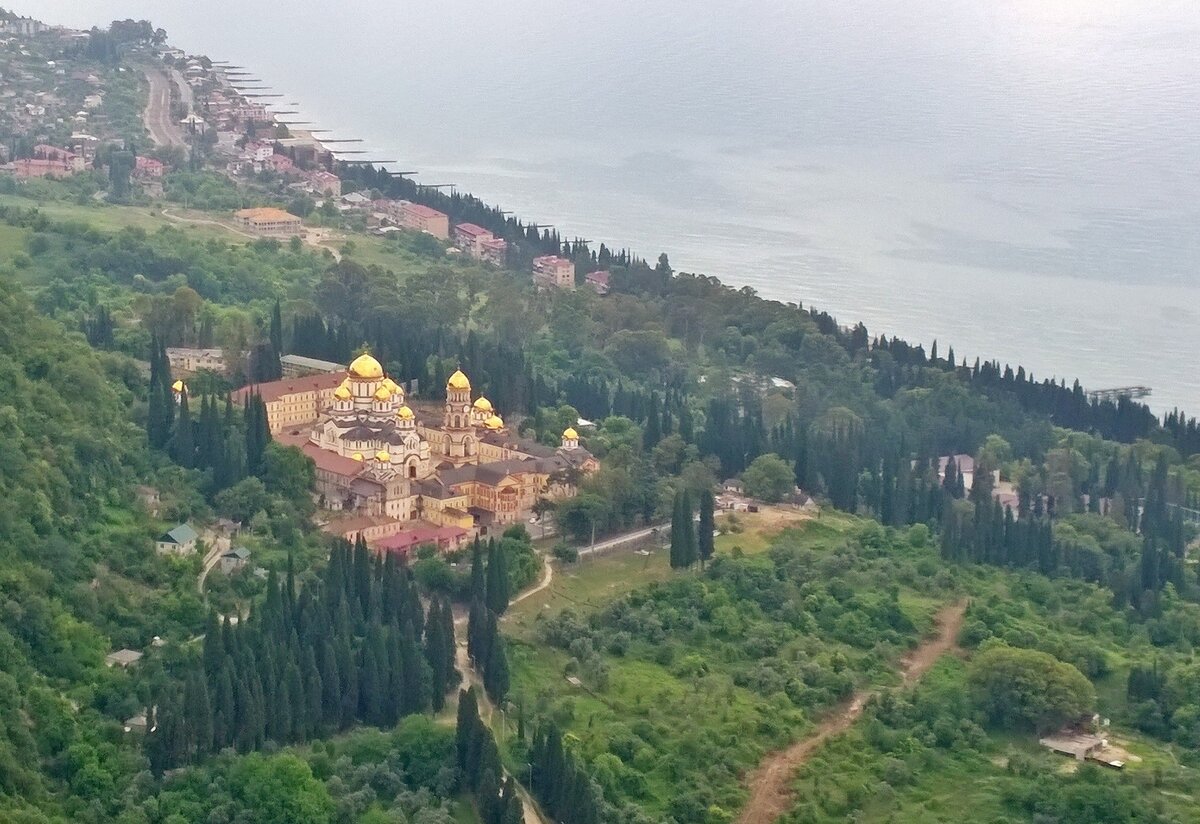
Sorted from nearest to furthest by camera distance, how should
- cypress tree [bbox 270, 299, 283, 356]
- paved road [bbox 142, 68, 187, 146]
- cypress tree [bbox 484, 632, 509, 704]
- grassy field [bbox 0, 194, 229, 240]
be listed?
cypress tree [bbox 484, 632, 509, 704]
cypress tree [bbox 270, 299, 283, 356]
grassy field [bbox 0, 194, 229, 240]
paved road [bbox 142, 68, 187, 146]

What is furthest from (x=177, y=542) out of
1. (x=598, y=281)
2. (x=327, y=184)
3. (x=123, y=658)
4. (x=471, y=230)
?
(x=327, y=184)

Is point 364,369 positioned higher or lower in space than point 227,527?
higher

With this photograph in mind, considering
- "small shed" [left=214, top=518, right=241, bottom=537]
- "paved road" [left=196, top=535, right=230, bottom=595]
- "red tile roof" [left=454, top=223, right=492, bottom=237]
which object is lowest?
"paved road" [left=196, top=535, right=230, bottom=595]

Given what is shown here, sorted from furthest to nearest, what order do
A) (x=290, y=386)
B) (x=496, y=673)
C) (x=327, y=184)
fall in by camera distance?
(x=327, y=184)
(x=290, y=386)
(x=496, y=673)

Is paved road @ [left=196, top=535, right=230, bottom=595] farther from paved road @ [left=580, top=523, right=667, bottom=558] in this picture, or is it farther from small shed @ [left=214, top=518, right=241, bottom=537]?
paved road @ [left=580, top=523, right=667, bottom=558]

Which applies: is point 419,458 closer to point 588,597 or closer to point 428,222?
point 588,597

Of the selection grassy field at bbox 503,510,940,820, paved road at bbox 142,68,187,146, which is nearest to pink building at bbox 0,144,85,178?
paved road at bbox 142,68,187,146

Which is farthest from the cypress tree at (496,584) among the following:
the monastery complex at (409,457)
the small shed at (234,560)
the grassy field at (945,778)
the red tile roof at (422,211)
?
the red tile roof at (422,211)
